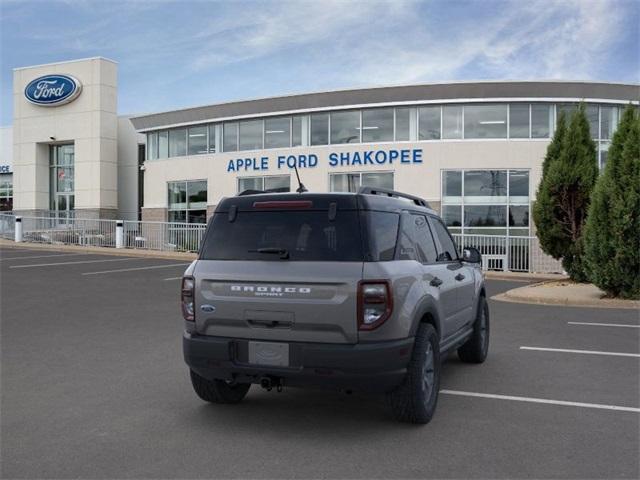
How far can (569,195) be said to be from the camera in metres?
16.6

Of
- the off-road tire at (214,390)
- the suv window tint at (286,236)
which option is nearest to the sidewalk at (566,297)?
the off-road tire at (214,390)

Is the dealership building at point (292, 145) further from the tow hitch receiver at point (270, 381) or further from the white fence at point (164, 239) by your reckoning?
the tow hitch receiver at point (270, 381)

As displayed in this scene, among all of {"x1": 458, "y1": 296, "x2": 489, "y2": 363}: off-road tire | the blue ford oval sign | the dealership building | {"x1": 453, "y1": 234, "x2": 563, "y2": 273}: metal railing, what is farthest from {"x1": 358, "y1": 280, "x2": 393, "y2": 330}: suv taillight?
the blue ford oval sign

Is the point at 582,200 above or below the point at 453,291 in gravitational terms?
A: above

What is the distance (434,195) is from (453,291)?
19676 millimetres

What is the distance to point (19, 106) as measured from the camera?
36.9 m

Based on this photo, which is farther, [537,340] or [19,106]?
[19,106]

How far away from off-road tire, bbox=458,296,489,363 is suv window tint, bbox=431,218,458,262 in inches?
33.3

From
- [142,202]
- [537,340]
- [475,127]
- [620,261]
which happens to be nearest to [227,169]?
[142,202]

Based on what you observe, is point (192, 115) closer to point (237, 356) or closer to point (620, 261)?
point (620, 261)

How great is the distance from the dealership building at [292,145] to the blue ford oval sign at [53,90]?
74 mm

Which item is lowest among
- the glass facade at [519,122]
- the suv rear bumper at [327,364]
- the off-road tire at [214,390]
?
the off-road tire at [214,390]

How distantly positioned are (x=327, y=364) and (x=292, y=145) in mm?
24175

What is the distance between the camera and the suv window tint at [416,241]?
16.9 ft
